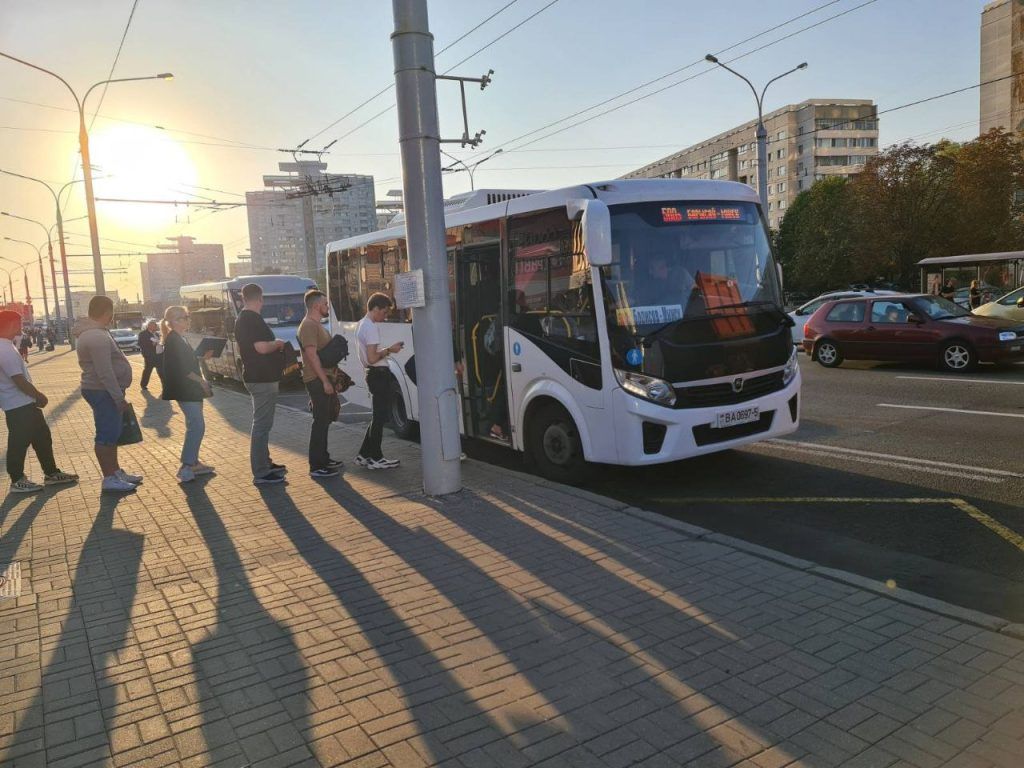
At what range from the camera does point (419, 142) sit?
6.36 m

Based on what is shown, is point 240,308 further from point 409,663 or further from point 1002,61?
point 1002,61

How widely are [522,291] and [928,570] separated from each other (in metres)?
4.19

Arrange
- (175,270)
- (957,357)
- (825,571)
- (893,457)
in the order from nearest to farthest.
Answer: (825,571), (893,457), (957,357), (175,270)

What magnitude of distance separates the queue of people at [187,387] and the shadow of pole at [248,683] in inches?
113

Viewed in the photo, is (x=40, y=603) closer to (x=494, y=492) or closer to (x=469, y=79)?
(x=494, y=492)

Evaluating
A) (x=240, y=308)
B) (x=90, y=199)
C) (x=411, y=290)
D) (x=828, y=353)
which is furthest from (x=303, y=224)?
(x=411, y=290)

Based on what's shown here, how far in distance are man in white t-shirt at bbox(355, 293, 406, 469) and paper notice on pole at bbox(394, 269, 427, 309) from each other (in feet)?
4.70

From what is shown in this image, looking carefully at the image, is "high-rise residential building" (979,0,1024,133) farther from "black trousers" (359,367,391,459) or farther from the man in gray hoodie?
the man in gray hoodie

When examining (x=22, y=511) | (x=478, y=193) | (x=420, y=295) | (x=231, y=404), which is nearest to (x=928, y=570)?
(x=420, y=295)

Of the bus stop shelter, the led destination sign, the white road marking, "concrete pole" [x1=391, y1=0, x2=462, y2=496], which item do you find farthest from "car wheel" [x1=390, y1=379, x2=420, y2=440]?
the bus stop shelter

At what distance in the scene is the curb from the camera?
3809 mm

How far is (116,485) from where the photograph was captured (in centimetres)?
736

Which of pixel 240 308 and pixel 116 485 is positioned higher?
pixel 240 308

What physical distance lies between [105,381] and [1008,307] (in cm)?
1845
